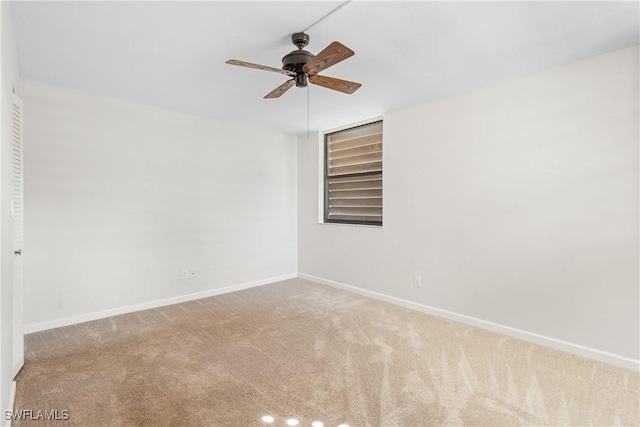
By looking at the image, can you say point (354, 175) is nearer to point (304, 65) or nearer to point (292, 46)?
point (292, 46)

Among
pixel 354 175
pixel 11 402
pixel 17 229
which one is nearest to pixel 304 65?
pixel 17 229

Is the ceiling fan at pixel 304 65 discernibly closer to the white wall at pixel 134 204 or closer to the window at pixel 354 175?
the window at pixel 354 175

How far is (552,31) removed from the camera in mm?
2199

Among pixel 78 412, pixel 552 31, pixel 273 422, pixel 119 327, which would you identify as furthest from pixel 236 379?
pixel 552 31

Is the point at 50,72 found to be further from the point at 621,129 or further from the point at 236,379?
the point at 621,129

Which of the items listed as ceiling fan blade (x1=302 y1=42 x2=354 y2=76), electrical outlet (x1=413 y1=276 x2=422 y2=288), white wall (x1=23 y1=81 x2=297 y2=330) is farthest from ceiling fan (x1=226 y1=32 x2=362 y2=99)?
electrical outlet (x1=413 y1=276 x2=422 y2=288)

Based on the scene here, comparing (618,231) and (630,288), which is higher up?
(618,231)

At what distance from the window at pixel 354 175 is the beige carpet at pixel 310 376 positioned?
1642mm

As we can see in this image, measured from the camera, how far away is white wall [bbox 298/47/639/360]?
2.49 meters

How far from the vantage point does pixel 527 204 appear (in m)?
2.93

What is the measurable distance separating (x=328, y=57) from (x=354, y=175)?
282 cm

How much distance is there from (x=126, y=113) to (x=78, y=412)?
2973 millimetres

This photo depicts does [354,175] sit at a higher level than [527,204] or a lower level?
higher

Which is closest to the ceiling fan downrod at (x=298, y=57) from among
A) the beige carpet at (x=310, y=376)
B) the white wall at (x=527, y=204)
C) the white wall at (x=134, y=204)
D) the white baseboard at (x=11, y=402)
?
the white wall at (x=527, y=204)
